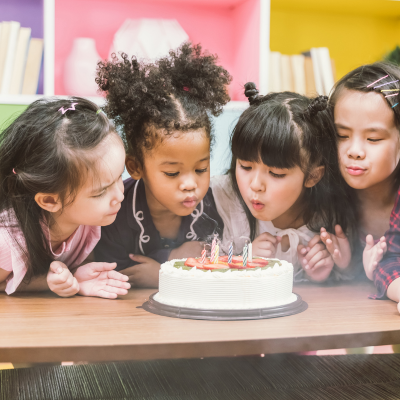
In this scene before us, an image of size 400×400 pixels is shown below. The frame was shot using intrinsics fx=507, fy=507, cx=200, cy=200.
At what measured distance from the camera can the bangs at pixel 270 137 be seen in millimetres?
1189

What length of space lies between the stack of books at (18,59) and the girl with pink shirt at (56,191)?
81cm

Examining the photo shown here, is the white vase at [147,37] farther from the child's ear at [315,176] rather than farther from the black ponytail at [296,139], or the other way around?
the child's ear at [315,176]

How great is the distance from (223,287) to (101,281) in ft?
1.16

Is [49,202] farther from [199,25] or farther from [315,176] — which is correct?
[199,25]

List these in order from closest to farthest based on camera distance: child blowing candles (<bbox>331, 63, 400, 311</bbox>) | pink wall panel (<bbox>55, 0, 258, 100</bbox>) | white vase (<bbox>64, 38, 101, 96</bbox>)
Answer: child blowing candles (<bbox>331, 63, 400, 311</bbox>) < white vase (<bbox>64, 38, 101, 96</bbox>) < pink wall panel (<bbox>55, 0, 258, 100</bbox>)

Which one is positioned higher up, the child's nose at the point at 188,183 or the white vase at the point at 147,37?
the white vase at the point at 147,37

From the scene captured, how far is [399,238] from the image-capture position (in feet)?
3.99

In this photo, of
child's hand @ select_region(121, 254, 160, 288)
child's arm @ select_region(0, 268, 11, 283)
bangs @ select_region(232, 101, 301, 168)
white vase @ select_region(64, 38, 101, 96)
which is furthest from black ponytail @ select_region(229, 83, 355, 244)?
white vase @ select_region(64, 38, 101, 96)

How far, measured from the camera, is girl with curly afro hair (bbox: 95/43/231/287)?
1.17 meters

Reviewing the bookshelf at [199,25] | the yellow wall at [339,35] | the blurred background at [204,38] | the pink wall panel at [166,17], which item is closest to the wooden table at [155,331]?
the blurred background at [204,38]

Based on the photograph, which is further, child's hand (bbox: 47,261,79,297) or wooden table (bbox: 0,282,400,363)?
child's hand (bbox: 47,261,79,297)

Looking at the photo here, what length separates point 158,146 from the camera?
118 centimetres

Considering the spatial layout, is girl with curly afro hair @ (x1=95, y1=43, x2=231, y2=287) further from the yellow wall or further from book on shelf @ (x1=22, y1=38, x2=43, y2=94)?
the yellow wall

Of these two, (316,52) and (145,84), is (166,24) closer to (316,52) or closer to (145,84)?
(316,52)
